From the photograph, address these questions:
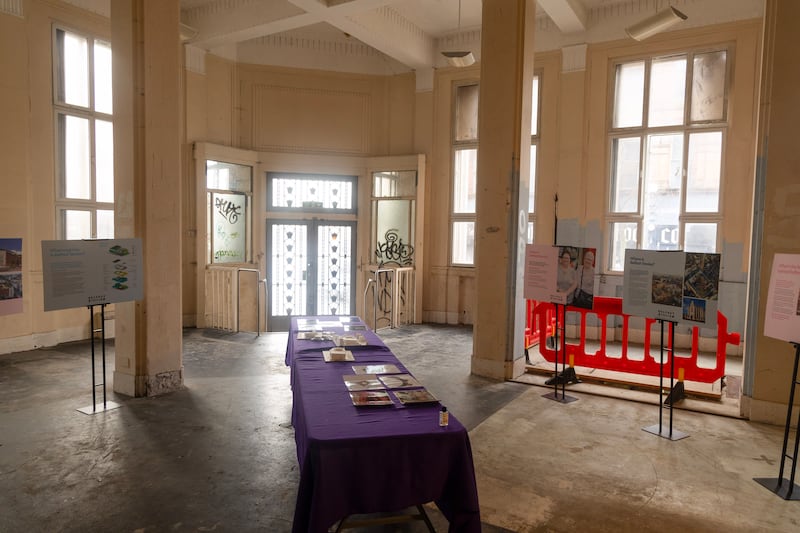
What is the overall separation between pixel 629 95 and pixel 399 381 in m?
7.17

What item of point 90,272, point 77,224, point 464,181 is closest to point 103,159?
point 77,224

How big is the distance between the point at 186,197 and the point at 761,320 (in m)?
8.44

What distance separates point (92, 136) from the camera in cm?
788

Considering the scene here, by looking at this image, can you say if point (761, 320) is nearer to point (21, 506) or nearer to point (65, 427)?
point (21, 506)

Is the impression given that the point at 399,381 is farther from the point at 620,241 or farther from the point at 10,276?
the point at 620,241

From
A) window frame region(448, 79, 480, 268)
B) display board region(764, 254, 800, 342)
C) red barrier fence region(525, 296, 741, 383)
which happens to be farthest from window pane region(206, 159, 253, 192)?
display board region(764, 254, 800, 342)

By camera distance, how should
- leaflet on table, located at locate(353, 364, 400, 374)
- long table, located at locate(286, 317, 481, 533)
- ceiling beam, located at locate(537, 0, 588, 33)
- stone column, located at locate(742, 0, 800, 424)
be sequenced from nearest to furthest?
long table, located at locate(286, 317, 481, 533)
leaflet on table, located at locate(353, 364, 400, 374)
stone column, located at locate(742, 0, 800, 424)
ceiling beam, located at locate(537, 0, 588, 33)

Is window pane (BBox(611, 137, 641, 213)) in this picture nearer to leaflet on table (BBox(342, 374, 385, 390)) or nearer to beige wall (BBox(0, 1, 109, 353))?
leaflet on table (BBox(342, 374, 385, 390))

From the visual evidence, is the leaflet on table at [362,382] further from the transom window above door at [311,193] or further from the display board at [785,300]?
the transom window above door at [311,193]

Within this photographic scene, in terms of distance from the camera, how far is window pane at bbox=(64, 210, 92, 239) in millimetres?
7672

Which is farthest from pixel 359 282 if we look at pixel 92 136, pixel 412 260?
pixel 92 136

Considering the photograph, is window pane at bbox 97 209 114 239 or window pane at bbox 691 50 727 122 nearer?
window pane at bbox 691 50 727 122

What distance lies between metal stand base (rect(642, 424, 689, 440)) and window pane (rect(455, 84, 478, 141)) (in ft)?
20.8

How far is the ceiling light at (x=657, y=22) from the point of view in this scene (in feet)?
20.2
